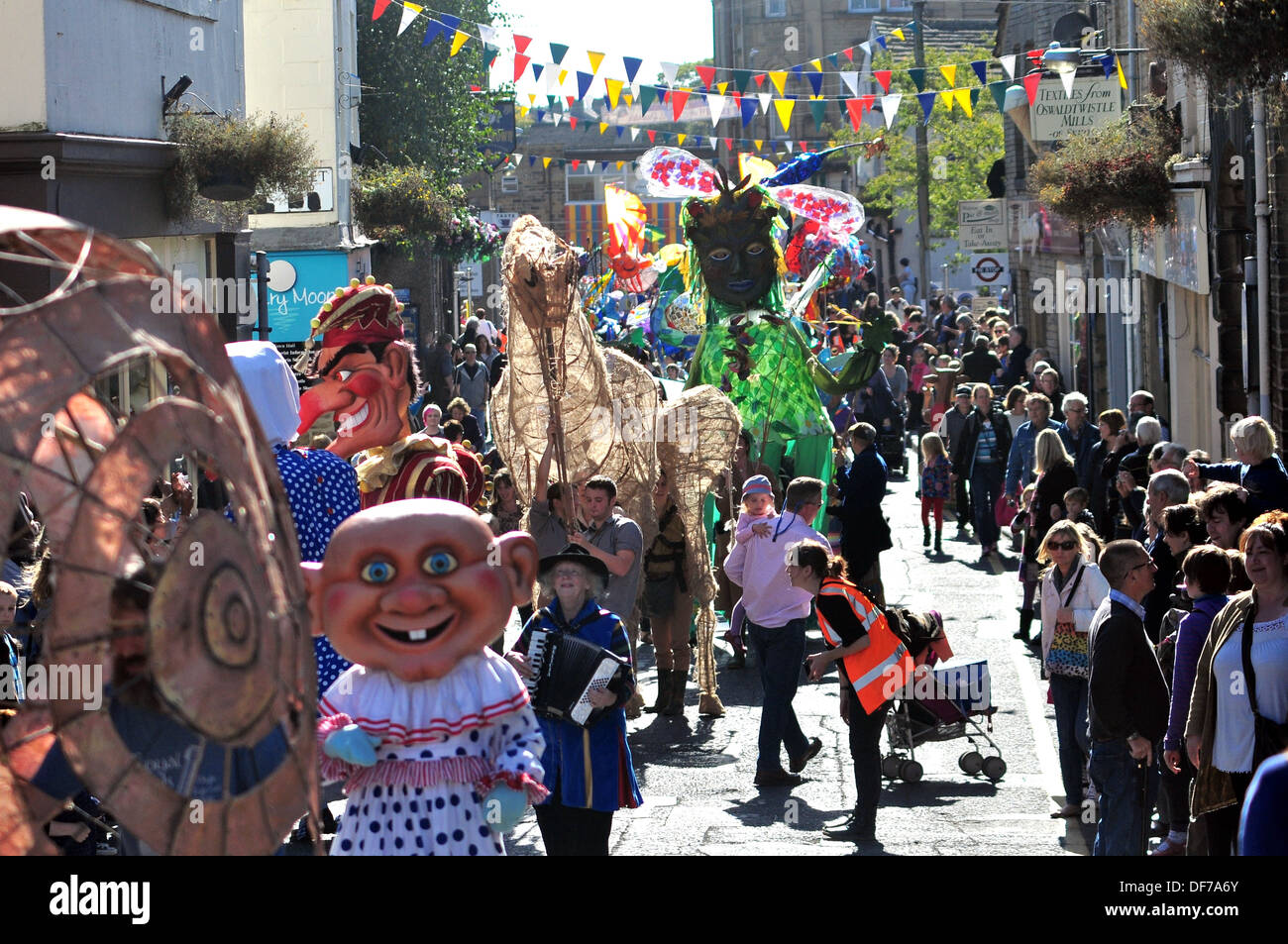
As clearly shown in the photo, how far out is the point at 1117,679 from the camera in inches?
279

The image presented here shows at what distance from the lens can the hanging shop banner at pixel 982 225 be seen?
94.0ft

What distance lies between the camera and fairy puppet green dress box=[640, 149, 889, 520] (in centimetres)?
1334

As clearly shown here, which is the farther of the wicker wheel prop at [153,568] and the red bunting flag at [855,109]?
the red bunting flag at [855,109]

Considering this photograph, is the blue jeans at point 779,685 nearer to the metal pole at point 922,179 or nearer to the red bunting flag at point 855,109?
the red bunting flag at point 855,109

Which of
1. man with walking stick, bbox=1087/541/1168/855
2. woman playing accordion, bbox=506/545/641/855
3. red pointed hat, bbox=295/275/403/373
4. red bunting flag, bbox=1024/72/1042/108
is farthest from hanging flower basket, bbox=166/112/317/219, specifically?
man with walking stick, bbox=1087/541/1168/855

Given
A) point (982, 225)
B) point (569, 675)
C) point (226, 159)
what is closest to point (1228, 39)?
point (569, 675)

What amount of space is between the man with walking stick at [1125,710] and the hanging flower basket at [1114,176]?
9.78m

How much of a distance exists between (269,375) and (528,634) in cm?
135

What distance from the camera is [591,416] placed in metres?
10.1

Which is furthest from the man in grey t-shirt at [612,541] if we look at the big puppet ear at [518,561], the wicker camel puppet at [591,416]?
the big puppet ear at [518,561]

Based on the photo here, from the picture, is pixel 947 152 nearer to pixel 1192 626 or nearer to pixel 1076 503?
pixel 1076 503

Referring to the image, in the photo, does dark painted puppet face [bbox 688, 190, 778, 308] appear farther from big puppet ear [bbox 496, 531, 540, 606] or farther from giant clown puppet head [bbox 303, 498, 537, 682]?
giant clown puppet head [bbox 303, 498, 537, 682]
